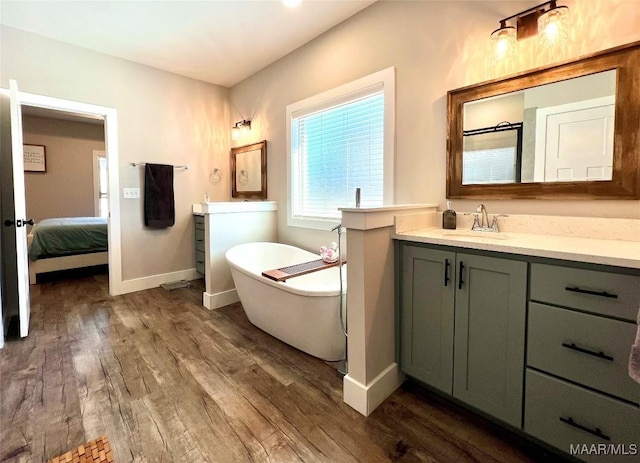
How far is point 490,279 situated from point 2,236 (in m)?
3.96

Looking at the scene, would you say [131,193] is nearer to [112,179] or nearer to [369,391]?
[112,179]

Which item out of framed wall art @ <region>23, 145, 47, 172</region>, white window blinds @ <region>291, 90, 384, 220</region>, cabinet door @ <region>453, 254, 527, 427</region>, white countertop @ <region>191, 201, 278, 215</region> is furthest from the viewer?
framed wall art @ <region>23, 145, 47, 172</region>

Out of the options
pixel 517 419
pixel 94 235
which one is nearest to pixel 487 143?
pixel 517 419

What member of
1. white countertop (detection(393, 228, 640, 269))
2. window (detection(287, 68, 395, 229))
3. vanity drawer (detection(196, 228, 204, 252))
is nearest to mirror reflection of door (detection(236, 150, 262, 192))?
window (detection(287, 68, 395, 229))

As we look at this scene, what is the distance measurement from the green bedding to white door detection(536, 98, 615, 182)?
5182mm

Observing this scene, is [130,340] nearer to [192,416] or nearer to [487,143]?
[192,416]

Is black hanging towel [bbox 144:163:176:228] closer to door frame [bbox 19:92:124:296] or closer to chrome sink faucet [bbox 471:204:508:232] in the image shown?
door frame [bbox 19:92:124:296]

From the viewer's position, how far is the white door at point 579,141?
1464mm

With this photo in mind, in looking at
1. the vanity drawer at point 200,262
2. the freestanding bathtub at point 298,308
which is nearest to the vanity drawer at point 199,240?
the vanity drawer at point 200,262

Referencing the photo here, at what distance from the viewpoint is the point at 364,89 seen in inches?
99.4

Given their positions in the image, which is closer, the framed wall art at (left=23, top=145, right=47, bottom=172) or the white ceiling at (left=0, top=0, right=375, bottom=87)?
the white ceiling at (left=0, top=0, right=375, bottom=87)

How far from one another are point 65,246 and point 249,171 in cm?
269

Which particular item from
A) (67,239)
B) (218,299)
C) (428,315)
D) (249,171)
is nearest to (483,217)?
(428,315)

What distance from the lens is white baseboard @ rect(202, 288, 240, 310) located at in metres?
3.08
